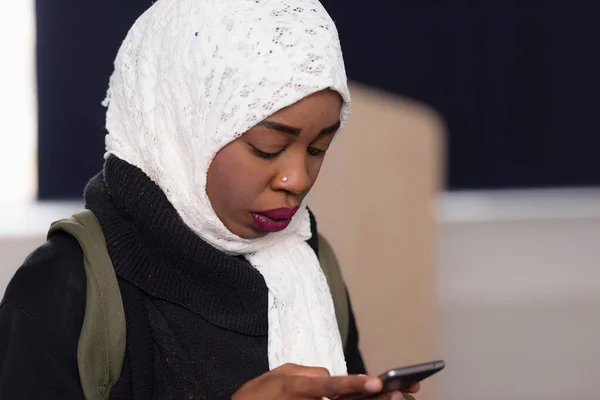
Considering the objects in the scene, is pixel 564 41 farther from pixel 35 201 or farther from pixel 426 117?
pixel 35 201

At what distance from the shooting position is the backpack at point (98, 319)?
60.3 inches

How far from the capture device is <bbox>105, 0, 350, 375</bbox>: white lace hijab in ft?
5.20

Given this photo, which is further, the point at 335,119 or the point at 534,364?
the point at 534,364

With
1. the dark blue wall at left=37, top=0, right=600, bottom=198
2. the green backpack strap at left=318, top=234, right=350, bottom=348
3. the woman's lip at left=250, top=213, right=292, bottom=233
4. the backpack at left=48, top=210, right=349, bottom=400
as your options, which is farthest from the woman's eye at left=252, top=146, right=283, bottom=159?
the dark blue wall at left=37, top=0, right=600, bottom=198

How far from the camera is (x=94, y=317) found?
1.54 metres

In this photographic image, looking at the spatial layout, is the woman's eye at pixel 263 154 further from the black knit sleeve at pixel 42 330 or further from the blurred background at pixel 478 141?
the blurred background at pixel 478 141

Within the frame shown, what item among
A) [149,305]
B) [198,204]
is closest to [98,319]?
[149,305]

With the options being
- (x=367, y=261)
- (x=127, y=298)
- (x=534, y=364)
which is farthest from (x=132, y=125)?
(x=534, y=364)

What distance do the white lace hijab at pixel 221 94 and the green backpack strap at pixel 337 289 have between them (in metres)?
0.12

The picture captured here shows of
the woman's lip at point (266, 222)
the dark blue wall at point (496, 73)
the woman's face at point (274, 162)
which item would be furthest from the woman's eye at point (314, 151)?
the dark blue wall at point (496, 73)

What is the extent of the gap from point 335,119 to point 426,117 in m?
1.54

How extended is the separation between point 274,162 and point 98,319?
1.11 ft

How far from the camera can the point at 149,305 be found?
1.66 meters

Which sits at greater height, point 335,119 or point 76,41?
point 76,41
